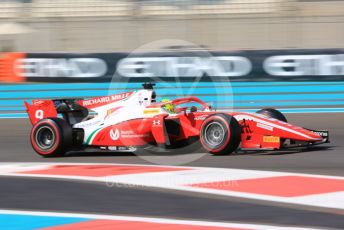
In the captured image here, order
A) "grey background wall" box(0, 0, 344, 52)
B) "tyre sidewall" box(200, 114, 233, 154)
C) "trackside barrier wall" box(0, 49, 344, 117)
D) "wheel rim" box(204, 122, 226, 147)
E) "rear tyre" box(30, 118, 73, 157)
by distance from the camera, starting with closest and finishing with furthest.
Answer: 1. "tyre sidewall" box(200, 114, 233, 154)
2. "wheel rim" box(204, 122, 226, 147)
3. "rear tyre" box(30, 118, 73, 157)
4. "trackside barrier wall" box(0, 49, 344, 117)
5. "grey background wall" box(0, 0, 344, 52)

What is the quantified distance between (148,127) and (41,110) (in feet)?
5.55

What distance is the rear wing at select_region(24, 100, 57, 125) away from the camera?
8.77 meters

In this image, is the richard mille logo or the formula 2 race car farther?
the richard mille logo

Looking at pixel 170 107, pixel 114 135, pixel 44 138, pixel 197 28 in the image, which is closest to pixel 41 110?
pixel 44 138

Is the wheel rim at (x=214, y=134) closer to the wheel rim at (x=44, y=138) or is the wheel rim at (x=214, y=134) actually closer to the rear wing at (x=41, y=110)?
the wheel rim at (x=44, y=138)

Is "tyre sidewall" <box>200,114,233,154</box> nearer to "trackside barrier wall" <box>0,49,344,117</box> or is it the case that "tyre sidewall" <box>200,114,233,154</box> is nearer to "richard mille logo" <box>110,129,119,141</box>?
"richard mille logo" <box>110,129,119,141</box>

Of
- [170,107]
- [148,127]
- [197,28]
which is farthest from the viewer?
[197,28]

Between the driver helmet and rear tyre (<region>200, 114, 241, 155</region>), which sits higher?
the driver helmet

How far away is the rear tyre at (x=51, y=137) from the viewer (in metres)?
8.29

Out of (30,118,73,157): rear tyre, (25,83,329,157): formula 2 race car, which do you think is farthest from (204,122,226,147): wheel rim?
(30,118,73,157): rear tyre

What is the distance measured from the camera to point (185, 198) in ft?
18.0

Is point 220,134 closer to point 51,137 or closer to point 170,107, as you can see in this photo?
point 170,107

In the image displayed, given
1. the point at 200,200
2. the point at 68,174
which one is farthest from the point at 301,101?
the point at 200,200

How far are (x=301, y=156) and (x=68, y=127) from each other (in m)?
2.94
